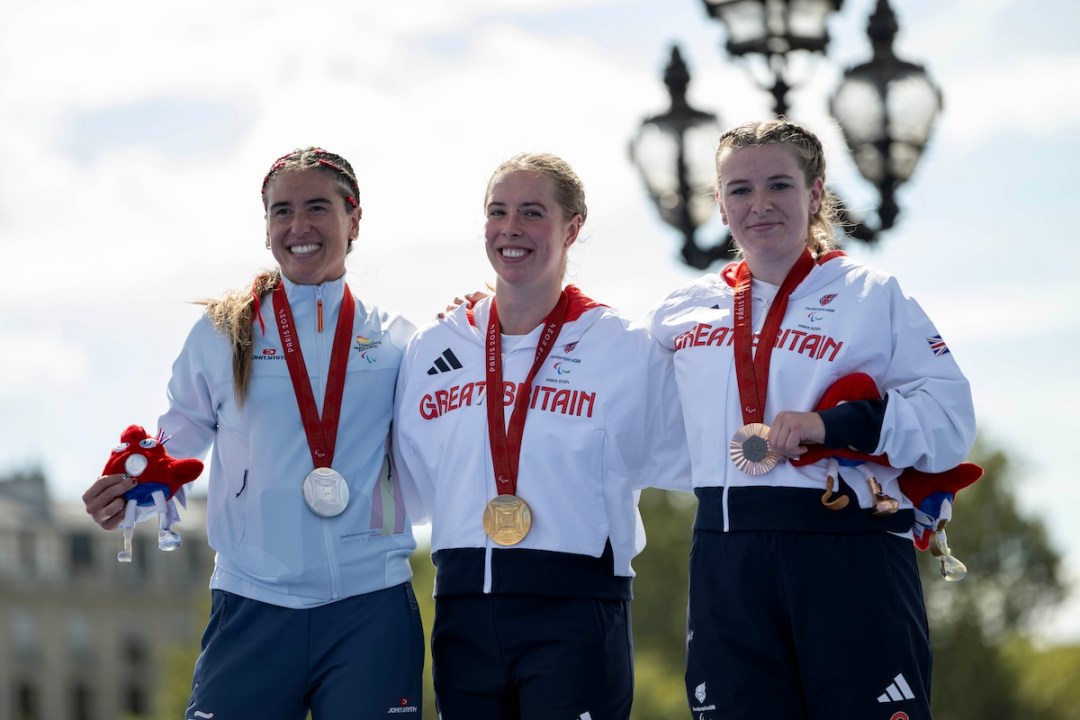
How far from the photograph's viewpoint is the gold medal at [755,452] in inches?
179

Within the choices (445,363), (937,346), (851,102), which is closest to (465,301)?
(445,363)

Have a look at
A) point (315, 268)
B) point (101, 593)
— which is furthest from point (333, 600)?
point (101, 593)

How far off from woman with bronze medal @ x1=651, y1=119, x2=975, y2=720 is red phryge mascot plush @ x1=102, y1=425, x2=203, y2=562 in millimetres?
1661

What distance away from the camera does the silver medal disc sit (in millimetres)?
4949

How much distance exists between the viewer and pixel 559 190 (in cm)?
516

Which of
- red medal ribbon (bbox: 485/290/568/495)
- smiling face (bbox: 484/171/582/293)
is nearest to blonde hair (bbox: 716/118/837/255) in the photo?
smiling face (bbox: 484/171/582/293)

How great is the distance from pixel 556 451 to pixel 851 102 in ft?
11.8

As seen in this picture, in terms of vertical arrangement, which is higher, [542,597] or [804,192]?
[804,192]

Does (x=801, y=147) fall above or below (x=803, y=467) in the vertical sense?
above

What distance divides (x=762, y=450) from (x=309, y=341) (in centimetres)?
161

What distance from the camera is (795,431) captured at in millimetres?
4441

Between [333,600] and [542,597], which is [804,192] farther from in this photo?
[333,600]

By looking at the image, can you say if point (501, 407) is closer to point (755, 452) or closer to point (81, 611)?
point (755, 452)

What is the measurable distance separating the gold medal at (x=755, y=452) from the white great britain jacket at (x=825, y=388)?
0.05 meters
